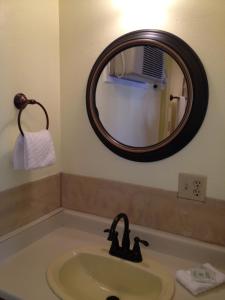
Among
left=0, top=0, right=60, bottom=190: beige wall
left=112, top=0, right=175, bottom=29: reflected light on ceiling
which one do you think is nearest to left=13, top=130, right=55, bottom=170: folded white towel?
left=0, top=0, right=60, bottom=190: beige wall

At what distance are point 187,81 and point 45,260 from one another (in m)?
0.97

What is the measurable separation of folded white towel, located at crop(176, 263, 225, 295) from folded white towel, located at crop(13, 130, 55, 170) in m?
0.71

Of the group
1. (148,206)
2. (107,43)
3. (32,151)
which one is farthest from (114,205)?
(107,43)

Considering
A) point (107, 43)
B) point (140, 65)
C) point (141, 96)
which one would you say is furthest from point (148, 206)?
point (107, 43)

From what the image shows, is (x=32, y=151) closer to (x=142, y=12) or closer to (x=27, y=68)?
(x=27, y=68)

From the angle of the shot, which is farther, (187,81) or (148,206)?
(148,206)

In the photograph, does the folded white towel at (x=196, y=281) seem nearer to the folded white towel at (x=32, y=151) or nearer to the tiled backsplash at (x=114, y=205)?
the tiled backsplash at (x=114, y=205)

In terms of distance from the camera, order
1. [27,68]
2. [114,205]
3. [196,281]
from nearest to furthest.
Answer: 1. [196,281]
2. [27,68]
3. [114,205]

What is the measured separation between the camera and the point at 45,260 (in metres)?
1.21

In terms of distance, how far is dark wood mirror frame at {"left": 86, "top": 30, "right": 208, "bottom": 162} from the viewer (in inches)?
45.1

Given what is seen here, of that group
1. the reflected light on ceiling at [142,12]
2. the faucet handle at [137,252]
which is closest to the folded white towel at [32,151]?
the faucet handle at [137,252]

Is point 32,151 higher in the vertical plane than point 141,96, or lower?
lower

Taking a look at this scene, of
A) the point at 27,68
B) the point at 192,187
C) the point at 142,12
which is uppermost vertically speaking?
the point at 142,12

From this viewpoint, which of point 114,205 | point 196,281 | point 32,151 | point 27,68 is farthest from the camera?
point 114,205
